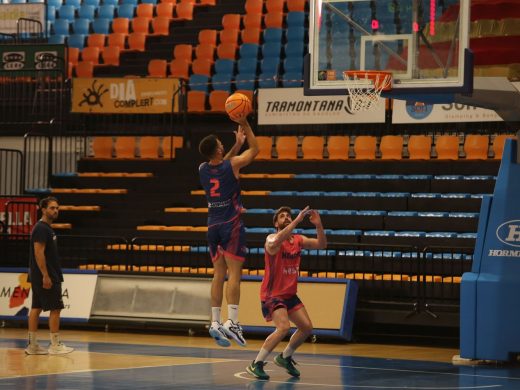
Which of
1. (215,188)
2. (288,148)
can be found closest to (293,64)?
(288,148)

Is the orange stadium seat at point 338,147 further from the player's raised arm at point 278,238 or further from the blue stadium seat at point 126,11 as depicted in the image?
the blue stadium seat at point 126,11

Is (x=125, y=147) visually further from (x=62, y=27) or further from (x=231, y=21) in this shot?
(x=62, y=27)

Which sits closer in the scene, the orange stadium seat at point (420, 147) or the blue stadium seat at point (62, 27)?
the orange stadium seat at point (420, 147)

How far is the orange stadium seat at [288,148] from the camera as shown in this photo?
22.8m

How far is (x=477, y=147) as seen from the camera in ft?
69.5

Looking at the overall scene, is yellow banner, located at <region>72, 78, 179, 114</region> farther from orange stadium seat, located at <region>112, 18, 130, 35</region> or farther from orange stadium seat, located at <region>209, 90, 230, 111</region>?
orange stadium seat, located at <region>112, 18, 130, 35</region>

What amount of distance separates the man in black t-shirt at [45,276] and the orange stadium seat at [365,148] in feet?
27.3

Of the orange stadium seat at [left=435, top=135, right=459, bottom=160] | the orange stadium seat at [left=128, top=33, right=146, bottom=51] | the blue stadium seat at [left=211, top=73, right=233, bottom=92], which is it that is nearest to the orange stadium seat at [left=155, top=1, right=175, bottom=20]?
the orange stadium seat at [left=128, top=33, right=146, bottom=51]

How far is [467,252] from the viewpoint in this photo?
17.7 metres

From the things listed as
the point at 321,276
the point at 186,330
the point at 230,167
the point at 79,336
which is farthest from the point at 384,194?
the point at 230,167

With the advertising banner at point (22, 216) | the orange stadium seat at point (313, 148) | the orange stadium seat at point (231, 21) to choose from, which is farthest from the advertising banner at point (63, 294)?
the orange stadium seat at point (231, 21)

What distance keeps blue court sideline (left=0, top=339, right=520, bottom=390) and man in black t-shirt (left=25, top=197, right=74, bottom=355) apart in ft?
1.02

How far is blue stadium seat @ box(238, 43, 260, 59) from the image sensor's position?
26875 millimetres

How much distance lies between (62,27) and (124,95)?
296 inches
